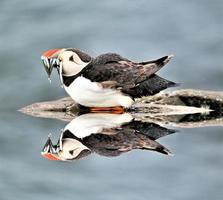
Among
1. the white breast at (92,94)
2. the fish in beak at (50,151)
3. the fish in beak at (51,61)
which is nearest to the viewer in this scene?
the fish in beak at (50,151)

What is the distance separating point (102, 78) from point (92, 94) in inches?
6.8

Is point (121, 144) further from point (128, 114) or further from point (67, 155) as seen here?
point (128, 114)

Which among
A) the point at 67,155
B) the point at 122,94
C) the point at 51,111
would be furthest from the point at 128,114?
the point at 67,155

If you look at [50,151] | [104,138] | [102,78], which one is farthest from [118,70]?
[50,151]

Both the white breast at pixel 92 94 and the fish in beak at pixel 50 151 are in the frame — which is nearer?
the fish in beak at pixel 50 151

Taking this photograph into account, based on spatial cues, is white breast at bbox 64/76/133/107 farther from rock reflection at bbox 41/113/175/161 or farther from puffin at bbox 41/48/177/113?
rock reflection at bbox 41/113/175/161

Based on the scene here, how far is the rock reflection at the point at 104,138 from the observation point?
7.86 meters

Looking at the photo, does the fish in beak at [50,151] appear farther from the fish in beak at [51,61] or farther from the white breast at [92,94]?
the fish in beak at [51,61]

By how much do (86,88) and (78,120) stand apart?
0.36 metres

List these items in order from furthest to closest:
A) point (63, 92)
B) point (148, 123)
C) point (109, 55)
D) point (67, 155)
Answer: point (63, 92), point (109, 55), point (148, 123), point (67, 155)

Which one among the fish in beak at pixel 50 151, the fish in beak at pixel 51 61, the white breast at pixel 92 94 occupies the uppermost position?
the fish in beak at pixel 51 61

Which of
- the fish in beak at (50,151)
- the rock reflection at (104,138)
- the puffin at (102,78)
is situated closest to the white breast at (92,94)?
the puffin at (102,78)

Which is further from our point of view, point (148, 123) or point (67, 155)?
point (148, 123)

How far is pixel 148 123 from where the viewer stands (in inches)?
348
